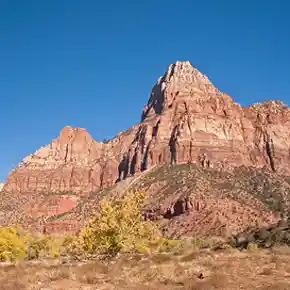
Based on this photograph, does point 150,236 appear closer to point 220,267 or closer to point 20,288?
point 220,267

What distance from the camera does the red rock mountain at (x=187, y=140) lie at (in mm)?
150750

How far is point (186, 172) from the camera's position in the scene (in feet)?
412

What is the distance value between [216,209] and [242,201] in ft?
30.4

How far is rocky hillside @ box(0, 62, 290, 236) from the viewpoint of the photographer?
98.2 metres

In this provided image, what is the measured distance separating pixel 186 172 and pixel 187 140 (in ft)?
91.4

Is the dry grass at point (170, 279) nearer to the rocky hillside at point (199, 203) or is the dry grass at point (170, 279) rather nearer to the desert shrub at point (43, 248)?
the desert shrub at point (43, 248)

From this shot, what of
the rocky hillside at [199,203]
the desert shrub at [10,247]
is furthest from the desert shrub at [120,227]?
the rocky hillside at [199,203]

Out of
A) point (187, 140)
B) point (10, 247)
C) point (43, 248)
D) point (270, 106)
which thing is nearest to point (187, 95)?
point (187, 140)

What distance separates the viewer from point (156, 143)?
160 meters

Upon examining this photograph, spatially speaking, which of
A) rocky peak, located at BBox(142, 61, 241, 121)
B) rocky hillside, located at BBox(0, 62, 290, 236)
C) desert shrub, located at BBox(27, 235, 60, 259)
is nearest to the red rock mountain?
rocky peak, located at BBox(142, 61, 241, 121)

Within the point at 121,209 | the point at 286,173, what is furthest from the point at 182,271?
the point at 286,173

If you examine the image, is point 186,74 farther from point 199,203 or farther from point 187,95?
point 199,203

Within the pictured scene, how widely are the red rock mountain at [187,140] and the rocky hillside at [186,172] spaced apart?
369mm

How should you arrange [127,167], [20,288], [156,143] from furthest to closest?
1. [127,167]
2. [156,143]
3. [20,288]
